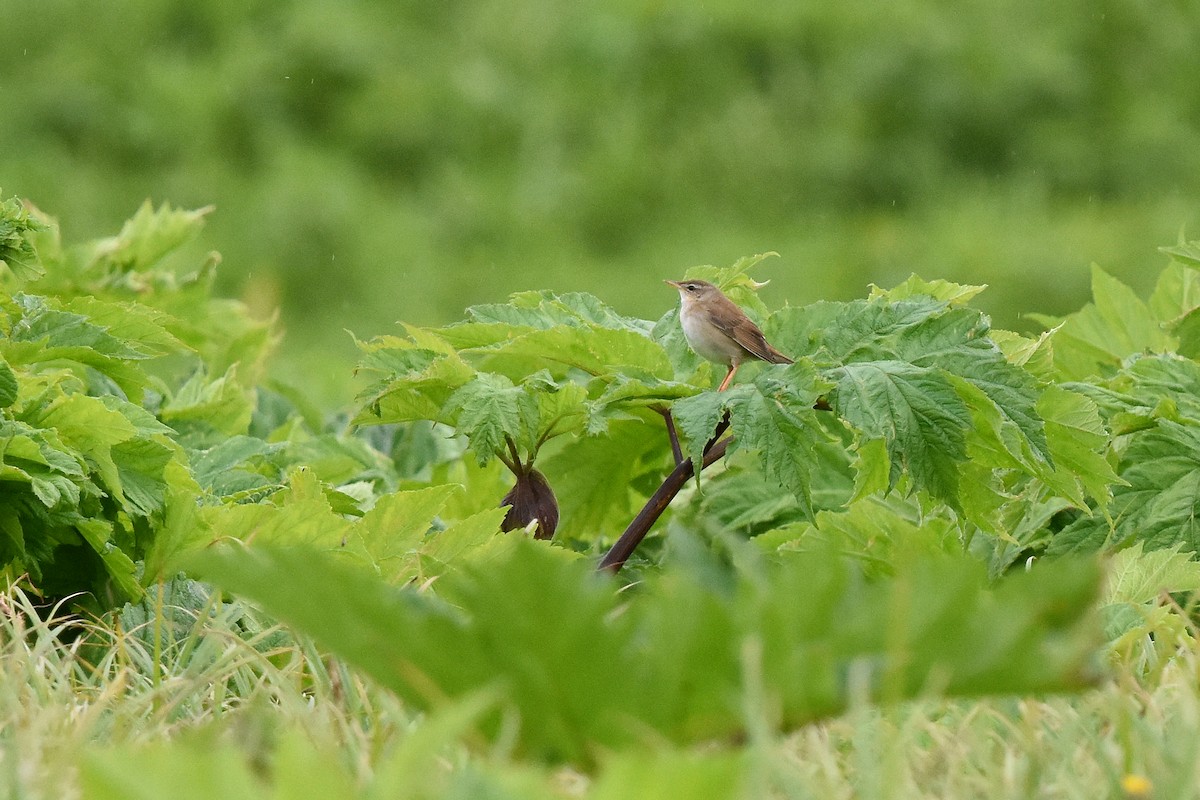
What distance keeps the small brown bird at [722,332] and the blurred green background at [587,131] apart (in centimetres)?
653

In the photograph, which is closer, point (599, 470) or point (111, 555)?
point (111, 555)

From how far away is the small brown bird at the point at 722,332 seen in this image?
2369 millimetres

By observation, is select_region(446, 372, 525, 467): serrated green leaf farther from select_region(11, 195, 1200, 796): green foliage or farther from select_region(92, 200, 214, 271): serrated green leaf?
select_region(92, 200, 214, 271): serrated green leaf

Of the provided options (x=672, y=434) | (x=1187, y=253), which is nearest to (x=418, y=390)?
(x=672, y=434)

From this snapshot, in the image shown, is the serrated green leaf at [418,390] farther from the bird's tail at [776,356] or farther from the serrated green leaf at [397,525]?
the bird's tail at [776,356]

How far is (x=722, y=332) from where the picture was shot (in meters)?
2.46

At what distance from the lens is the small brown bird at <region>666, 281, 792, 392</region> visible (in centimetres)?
237

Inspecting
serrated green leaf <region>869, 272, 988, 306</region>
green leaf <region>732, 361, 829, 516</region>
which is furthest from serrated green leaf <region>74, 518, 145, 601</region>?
serrated green leaf <region>869, 272, 988, 306</region>

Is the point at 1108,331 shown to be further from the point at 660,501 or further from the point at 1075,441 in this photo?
the point at 660,501

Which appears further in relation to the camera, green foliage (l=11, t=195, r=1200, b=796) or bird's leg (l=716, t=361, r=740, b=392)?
bird's leg (l=716, t=361, r=740, b=392)

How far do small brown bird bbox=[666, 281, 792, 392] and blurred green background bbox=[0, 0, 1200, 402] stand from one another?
6533mm

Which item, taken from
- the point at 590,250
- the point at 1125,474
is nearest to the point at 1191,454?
the point at 1125,474

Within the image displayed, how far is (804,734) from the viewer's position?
1651 millimetres

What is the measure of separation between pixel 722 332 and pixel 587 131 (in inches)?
295
